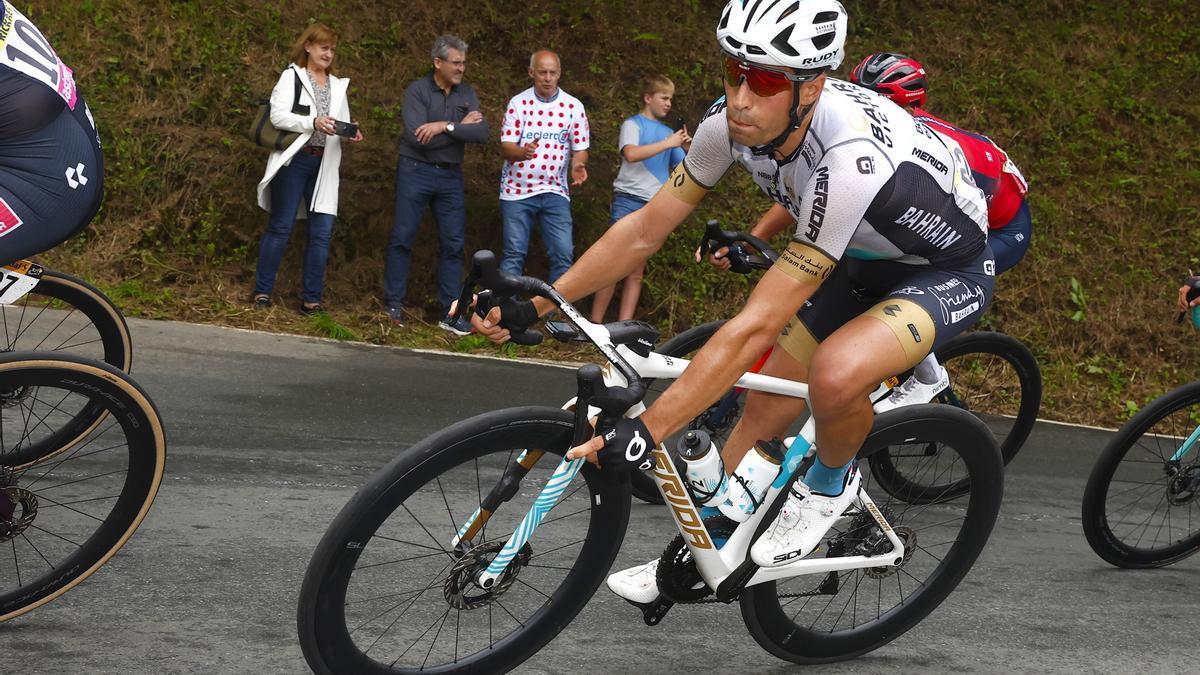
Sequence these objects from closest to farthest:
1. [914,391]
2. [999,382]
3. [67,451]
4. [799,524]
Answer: [799,524]
[67,451]
[914,391]
[999,382]

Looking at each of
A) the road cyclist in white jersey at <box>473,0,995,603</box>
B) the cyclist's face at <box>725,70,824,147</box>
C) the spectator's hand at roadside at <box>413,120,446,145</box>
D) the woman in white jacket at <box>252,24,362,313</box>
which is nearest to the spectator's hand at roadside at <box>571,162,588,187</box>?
the spectator's hand at roadside at <box>413,120,446,145</box>

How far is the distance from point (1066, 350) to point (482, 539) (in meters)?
8.60

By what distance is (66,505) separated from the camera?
477 centimetres

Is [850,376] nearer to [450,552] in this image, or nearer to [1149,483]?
[450,552]

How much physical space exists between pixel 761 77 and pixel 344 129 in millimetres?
6525

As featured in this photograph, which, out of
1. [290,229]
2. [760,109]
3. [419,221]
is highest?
[760,109]

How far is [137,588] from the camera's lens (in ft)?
14.3

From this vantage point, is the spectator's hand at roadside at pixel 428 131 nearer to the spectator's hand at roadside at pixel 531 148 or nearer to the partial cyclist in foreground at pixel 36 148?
the spectator's hand at roadside at pixel 531 148

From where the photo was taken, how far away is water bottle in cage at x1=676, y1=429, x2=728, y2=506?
3.81 m

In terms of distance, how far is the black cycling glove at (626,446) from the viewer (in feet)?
11.0

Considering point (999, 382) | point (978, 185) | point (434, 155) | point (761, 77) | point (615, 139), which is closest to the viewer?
point (761, 77)

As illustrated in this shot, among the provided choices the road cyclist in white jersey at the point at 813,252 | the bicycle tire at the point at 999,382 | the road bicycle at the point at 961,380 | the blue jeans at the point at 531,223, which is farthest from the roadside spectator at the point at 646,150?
the road cyclist in white jersey at the point at 813,252

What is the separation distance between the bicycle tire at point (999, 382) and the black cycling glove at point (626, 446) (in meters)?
2.54

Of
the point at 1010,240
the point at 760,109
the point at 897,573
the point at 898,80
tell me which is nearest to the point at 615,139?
the point at 898,80
